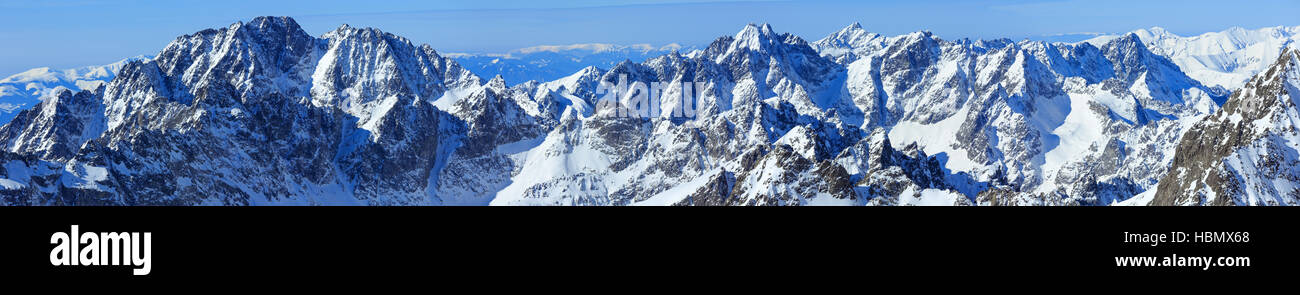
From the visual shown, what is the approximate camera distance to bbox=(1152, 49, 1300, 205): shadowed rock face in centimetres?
14388

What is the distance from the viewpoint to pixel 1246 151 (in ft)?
520

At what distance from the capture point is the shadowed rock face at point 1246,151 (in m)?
144
